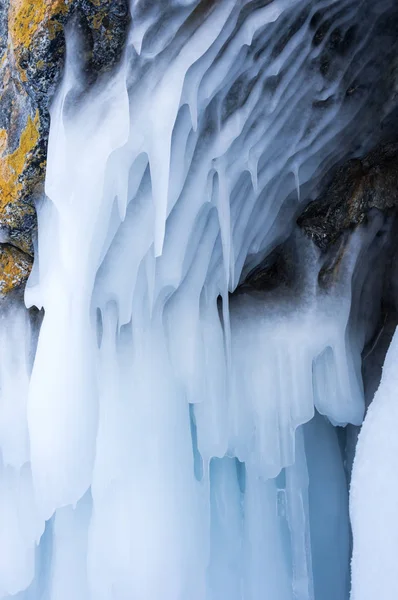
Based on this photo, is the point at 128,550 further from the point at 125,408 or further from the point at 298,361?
the point at 298,361

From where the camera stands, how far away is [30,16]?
5.63 feet

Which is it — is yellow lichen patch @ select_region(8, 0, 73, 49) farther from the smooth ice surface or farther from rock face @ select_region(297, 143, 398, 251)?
the smooth ice surface

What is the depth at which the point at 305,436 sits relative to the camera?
2713 millimetres

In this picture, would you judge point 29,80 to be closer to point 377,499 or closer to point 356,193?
point 356,193

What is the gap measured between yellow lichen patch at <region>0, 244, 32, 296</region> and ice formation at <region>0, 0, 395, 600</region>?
0.11 meters

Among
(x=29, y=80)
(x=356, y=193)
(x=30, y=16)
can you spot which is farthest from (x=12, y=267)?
(x=356, y=193)

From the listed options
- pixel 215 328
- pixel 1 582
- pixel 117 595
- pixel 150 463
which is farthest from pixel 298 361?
pixel 1 582

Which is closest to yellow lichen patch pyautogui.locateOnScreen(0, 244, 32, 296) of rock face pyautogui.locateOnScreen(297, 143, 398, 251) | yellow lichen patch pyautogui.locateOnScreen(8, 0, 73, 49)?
yellow lichen patch pyautogui.locateOnScreen(8, 0, 73, 49)

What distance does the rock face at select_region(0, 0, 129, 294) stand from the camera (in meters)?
1.69

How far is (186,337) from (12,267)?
723mm

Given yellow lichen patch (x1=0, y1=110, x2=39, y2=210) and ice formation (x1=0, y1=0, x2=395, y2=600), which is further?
yellow lichen patch (x1=0, y1=110, x2=39, y2=210)

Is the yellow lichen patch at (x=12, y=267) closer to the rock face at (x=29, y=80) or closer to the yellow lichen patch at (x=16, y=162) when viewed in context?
the rock face at (x=29, y=80)

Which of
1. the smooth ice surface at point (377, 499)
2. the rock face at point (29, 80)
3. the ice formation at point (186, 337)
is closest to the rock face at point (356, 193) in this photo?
the ice formation at point (186, 337)

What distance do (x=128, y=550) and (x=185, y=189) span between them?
1.37 meters
